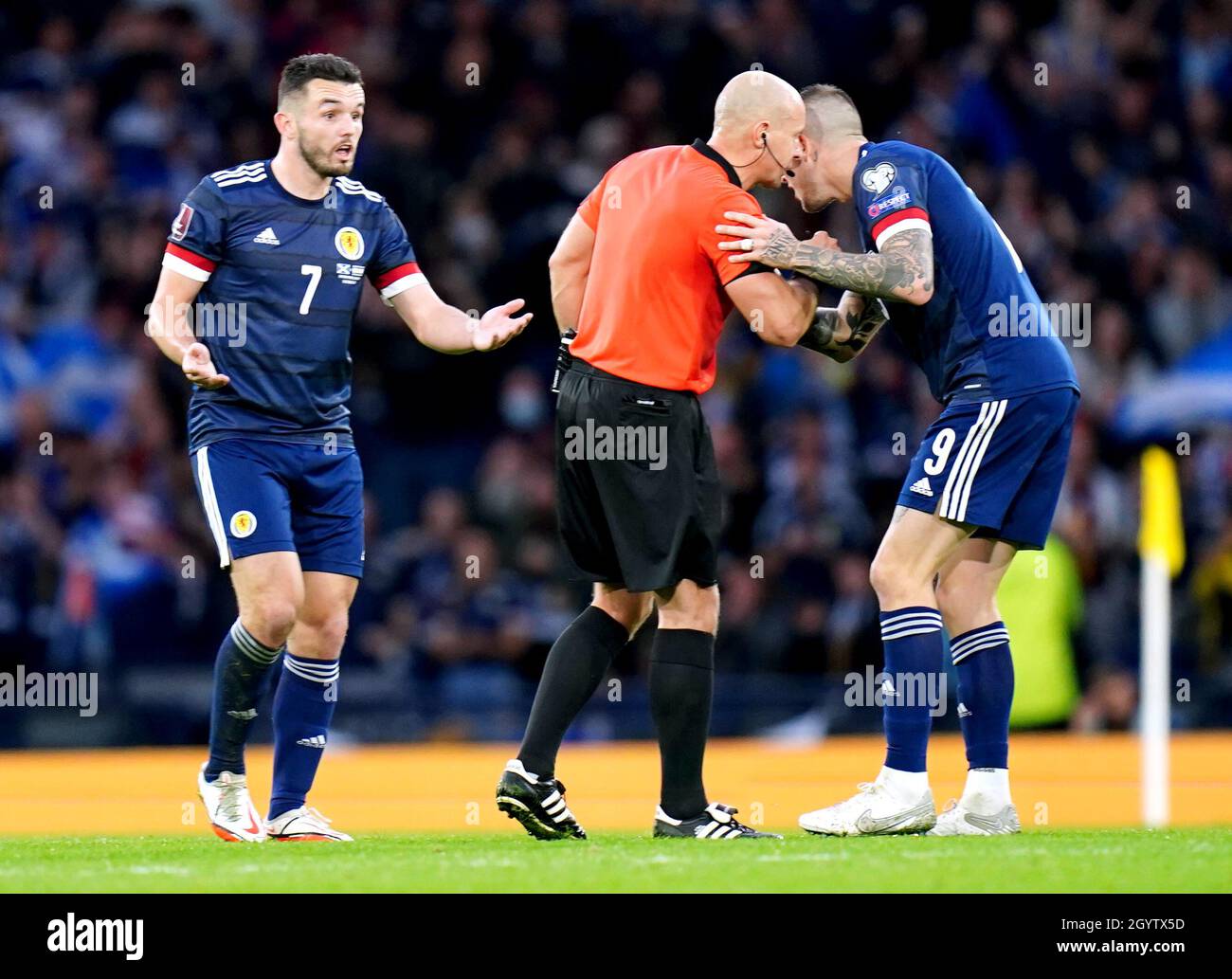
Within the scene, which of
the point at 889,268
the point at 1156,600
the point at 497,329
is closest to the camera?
the point at 889,268

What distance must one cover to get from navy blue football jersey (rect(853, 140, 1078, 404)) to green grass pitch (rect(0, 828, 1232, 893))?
1465 mm

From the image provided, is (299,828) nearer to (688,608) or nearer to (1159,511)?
(688,608)

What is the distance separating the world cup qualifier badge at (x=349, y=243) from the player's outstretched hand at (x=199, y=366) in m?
0.72

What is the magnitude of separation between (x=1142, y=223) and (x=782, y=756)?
5892 millimetres

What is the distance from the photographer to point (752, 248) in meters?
5.99

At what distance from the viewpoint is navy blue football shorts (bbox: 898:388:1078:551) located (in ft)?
19.8

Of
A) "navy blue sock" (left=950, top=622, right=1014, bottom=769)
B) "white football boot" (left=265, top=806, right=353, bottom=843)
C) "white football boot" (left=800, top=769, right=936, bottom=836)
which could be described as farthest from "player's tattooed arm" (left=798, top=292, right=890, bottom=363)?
"white football boot" (left=265, top=806, right=353, bottom=843)

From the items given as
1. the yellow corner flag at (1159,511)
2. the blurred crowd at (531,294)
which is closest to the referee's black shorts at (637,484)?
the yellow corner flag at (1159,511)

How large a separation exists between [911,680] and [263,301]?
249cm

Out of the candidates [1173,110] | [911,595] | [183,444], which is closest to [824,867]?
[911,595]

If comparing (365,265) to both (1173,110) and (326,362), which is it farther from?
(1173,110)

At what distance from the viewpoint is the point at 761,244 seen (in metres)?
5.97

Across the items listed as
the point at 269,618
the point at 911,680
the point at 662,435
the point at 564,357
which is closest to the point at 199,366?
the point at 269,618

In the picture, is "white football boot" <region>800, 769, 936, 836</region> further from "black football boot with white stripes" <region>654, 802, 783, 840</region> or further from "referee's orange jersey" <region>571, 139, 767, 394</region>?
"referee's orange jersey" <region>571, 139, 767, 394</region>
